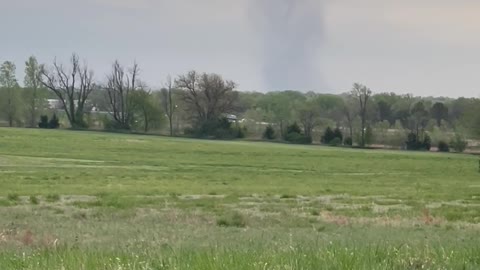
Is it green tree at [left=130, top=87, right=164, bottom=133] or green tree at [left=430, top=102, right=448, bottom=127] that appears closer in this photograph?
green tree at [left=430, top=102, right=448, bottom=127]

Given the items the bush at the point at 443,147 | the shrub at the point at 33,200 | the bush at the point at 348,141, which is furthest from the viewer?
the bush at the point at 348,141

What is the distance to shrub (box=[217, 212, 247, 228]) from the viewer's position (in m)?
20.4

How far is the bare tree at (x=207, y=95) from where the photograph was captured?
127 meters

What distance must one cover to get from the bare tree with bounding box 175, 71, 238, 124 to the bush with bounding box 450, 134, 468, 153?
36359mm

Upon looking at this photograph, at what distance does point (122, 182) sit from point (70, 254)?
105ft

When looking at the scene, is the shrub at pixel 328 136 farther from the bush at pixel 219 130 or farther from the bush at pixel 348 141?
the bush at pixel 219 130

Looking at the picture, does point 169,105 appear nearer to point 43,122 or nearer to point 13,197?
point 43,122

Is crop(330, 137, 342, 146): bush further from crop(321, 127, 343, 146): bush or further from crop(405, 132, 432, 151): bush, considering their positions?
crop(405, 132, 432, 151): bush

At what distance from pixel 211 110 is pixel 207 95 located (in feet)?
9.40

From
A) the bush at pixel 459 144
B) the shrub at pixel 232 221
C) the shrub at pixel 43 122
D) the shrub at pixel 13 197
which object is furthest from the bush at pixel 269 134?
the shrub at pixel 232 221

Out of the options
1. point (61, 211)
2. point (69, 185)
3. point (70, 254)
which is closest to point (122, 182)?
point (69, 185)

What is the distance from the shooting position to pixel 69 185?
36.0 metres

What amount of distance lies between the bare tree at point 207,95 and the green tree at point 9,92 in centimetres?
2670

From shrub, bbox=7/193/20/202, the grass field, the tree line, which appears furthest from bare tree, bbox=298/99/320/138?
shrub, bbox=7/193/20/202
